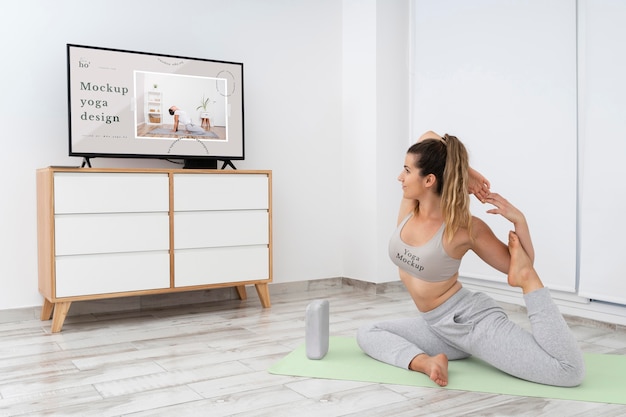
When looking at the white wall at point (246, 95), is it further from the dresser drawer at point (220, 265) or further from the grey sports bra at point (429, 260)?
the grey sports bra at point (429, 260)

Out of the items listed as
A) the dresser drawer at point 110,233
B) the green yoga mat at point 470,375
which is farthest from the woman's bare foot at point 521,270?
the dresser drawer at point 110,233

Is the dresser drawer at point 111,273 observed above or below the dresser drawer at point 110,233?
below

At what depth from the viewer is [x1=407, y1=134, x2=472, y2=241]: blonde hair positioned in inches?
87.6

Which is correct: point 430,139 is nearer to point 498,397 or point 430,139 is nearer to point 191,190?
point 498,397

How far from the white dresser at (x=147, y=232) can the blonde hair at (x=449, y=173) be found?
5.12ft

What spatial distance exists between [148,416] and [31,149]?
2.10 meters

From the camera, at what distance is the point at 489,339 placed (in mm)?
2242

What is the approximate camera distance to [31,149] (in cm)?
343

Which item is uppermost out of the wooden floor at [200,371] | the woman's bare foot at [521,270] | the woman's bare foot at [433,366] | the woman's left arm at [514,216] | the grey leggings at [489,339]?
the woman's left arm at [514,216]

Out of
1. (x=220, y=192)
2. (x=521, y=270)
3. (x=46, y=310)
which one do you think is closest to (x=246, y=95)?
(x=220, y=192)

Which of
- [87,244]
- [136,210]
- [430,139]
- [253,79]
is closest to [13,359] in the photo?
[87,244]

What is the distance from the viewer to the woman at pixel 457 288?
214 centimetres

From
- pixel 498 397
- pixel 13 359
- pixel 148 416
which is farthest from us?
pixel 13 359

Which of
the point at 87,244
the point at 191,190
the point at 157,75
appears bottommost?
the point at 87,244
